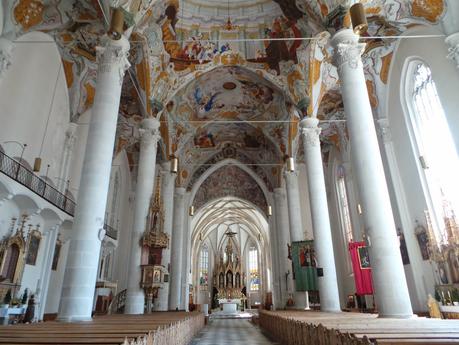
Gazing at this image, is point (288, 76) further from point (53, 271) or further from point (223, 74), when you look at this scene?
point (53, 271)

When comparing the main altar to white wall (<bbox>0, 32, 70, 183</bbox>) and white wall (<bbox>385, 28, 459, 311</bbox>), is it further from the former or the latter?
white wall (<bbox>0, 32, 70, 183</bbox>)

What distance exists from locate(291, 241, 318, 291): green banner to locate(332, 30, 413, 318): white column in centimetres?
647

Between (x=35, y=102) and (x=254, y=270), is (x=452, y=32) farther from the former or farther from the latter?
(x=254, y=270)

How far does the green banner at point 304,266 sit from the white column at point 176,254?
6.64 m

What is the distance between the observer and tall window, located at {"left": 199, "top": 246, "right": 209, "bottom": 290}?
35.0 meters

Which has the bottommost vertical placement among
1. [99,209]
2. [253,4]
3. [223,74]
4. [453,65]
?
[99,209]

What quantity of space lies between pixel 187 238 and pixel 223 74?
37.0ft

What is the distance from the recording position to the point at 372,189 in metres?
6.29

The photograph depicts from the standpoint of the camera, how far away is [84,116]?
13.3m

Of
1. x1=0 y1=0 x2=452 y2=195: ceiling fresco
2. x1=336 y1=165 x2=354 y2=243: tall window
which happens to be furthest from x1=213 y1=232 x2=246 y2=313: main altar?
x1=0 y1=0 x2=452 y2=195: ceiling fresco

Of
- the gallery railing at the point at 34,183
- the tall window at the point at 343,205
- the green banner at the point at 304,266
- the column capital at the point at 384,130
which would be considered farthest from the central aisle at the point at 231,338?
the column capital at the point at 384,130

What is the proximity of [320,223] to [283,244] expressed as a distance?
783 cm

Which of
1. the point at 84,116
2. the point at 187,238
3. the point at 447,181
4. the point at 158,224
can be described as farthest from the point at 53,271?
the point at 447,181

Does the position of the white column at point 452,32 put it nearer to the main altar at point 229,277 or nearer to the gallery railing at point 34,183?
the gallery railing at point 34,183
